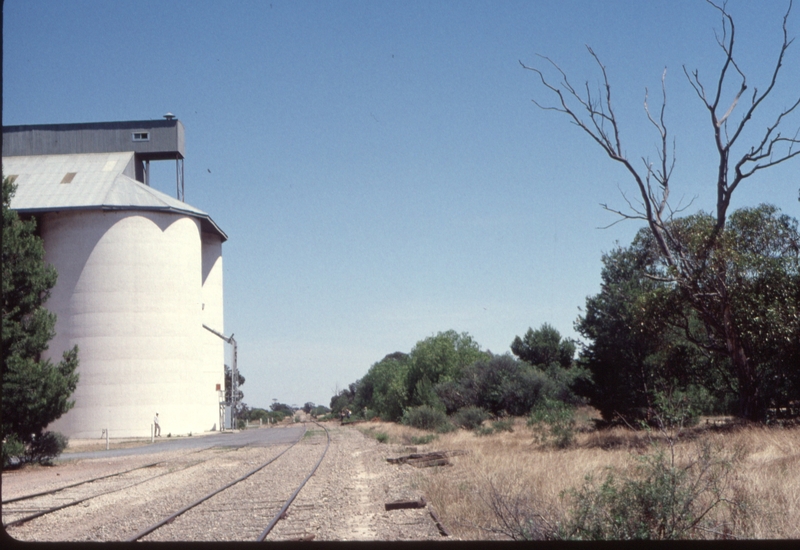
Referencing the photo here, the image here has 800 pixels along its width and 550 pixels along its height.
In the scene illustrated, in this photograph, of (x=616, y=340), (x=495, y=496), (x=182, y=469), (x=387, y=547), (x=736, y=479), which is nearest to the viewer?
(x=387, y=547)

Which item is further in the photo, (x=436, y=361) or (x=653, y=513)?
(x=436, y=361)

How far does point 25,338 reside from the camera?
23141mm

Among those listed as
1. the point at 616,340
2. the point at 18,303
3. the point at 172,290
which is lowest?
the point at 616,340

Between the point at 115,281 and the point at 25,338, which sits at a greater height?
the point at 115,281

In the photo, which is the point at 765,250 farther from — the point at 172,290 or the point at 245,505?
the point at 172,290

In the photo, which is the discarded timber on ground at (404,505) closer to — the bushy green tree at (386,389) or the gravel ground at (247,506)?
the gravel ground at (247,506)

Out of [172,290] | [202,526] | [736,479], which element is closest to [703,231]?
[736,479]

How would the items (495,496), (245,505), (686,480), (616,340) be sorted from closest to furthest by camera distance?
(686,480) → (495,496) → (245,505) → (616,340)

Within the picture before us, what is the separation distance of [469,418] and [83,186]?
101ft

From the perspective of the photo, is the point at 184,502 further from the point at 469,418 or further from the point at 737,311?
the point at 469,418

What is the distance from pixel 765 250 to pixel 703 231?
2.32 m

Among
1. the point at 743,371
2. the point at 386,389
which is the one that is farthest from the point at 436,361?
the point at 743,371

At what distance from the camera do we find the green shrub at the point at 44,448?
2402 centimetres

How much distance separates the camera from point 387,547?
4.42m
